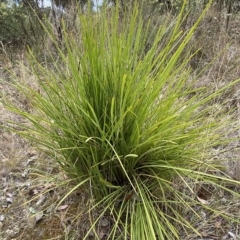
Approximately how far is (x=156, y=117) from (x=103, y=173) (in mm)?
357

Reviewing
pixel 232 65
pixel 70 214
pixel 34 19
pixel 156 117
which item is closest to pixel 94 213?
pixel 70 214

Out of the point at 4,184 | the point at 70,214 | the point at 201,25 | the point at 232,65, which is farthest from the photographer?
the point at 201,25

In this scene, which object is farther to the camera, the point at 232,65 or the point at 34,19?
the point at 34,19

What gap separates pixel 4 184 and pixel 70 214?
627 millimetres

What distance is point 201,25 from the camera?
3.21 meters

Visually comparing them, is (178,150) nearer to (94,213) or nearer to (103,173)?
(103,173)

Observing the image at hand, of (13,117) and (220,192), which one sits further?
(13,117)

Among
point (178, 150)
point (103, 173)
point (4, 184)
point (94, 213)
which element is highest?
point (178, 150)

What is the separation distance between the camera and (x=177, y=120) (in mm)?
1333

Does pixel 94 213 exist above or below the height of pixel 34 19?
below

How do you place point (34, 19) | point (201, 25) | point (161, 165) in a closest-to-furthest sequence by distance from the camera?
point (161, 165) → point (201, 25) → point (34, 19)

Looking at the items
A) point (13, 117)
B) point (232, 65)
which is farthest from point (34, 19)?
point (232, 65)

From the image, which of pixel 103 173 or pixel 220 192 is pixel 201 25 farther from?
pixel 103 173

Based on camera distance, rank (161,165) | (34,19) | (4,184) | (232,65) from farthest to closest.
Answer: (34,19)
(232,65)
(4,184)
(161,165)
